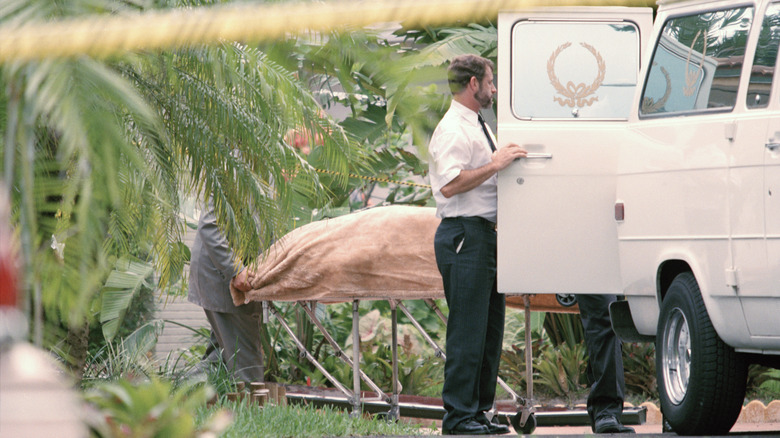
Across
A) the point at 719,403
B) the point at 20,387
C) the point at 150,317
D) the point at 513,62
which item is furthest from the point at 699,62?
the point at 150,317

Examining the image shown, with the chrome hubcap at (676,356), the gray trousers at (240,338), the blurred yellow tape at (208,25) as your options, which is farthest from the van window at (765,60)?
the gray trousers at (240,338)

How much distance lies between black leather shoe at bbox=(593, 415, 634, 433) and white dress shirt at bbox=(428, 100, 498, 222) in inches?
47.5

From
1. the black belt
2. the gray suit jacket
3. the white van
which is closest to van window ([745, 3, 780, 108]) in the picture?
the white van

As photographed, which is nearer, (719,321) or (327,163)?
(327,163)

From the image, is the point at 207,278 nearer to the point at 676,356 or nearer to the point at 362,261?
→ the point at 362,261

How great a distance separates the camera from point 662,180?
170 inches

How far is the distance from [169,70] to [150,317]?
329 inches

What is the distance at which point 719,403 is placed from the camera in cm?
417

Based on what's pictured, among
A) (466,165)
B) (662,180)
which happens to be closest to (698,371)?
(662,180)

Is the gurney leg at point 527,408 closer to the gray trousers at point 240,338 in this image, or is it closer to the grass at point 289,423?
the grass at point 289,423

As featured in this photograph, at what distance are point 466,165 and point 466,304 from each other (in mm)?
674

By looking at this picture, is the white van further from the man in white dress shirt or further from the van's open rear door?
the man in white dress shirt

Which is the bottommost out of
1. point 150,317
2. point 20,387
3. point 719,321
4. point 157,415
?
point 150,317

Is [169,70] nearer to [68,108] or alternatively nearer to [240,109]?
[240,109]
